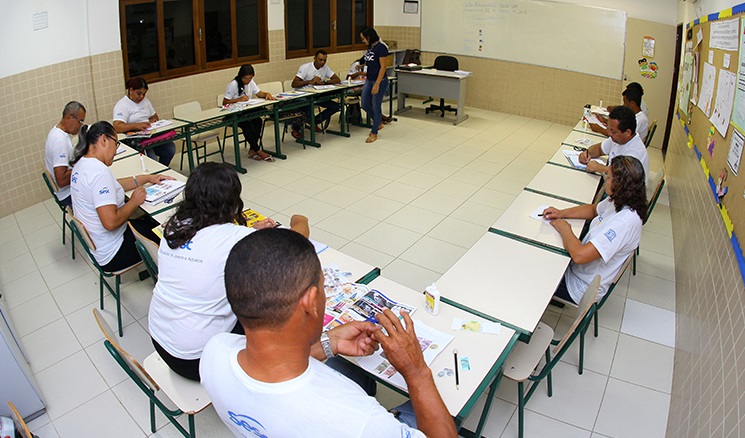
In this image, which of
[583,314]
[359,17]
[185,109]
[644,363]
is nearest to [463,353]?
[583,314]

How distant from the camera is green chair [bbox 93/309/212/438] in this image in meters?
2.29

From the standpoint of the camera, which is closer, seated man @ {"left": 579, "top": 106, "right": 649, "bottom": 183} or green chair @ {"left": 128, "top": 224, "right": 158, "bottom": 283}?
green chair @ {"left": 128, "top": 224, "right": 158, "bottom": 283}

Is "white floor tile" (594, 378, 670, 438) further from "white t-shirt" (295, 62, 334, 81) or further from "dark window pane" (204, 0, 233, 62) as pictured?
"dark window pane" (204, 0, 233, 62)

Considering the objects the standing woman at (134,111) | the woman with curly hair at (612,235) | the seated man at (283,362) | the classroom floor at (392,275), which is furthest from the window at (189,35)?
the seated man at (283,362)

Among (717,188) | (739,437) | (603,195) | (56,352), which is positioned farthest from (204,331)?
(603,195)

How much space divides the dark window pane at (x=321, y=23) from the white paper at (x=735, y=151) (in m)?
7.53

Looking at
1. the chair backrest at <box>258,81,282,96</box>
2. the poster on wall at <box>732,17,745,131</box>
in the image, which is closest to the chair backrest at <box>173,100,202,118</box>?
the chair backrest at <box>258,81,282,96</box>

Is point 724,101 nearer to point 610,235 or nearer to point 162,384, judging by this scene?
point 610,235

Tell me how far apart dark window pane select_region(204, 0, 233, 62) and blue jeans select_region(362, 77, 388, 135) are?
2170mm

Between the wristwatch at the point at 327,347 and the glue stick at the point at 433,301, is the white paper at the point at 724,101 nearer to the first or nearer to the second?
the glue stick at the point at 433,301

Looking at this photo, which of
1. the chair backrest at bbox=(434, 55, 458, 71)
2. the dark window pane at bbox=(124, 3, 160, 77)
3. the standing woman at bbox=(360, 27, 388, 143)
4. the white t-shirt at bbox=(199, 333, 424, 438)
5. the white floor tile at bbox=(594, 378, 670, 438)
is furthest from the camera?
the chair backrest at bbox=(434, 55, 458, 71)

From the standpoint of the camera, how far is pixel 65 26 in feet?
18.1

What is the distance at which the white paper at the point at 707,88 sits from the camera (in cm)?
388

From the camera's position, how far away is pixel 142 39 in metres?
6.65
